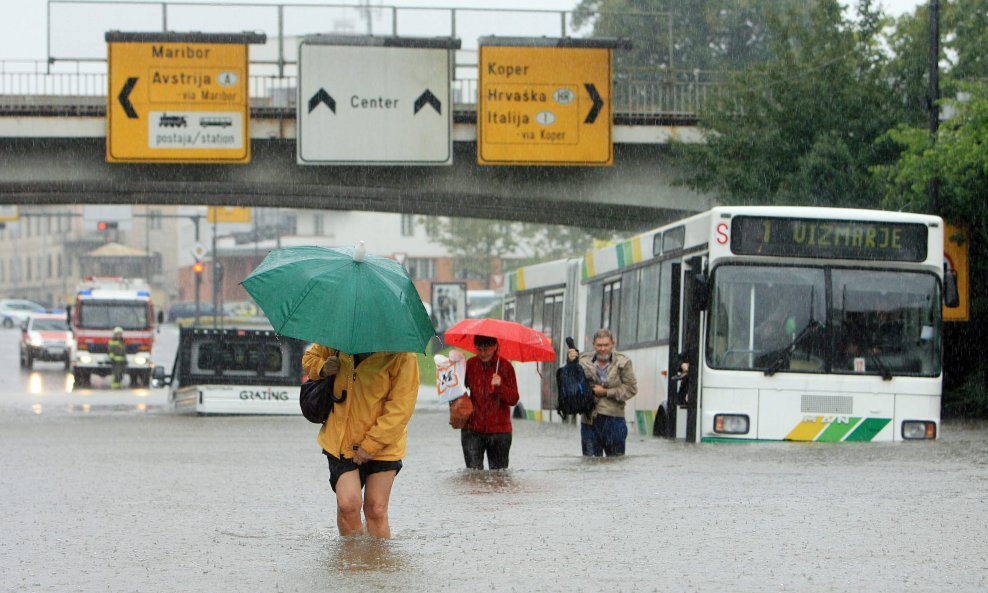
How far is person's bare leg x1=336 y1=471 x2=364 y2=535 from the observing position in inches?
374

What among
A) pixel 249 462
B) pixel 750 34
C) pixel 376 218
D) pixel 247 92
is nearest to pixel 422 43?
pixel 247 92

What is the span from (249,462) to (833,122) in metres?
19.3

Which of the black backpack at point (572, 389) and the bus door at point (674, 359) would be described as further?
the bus door at point (674, 359)

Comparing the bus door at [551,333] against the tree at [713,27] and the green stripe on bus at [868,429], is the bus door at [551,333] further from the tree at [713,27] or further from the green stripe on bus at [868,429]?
the tree at [713,27]

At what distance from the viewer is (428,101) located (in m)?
34.0

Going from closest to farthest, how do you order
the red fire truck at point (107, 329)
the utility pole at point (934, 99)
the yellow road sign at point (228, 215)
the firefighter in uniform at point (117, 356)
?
the utility pole at point (934, 99) → the firefighter in uniform at point (117, 356) → the red fire truck at point (107, 329) → the yellow road sign at point (228, 215)

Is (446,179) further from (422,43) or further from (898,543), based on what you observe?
(898,543)

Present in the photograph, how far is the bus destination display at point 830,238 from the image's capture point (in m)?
18.7

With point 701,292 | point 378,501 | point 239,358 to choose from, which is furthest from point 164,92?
point 378,501

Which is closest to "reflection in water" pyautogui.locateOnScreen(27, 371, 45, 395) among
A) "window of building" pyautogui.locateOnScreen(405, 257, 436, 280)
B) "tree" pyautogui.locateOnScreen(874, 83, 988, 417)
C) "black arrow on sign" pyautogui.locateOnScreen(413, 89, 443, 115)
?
"black arrow on sign" pyautogui.locateOnScreen(413, 89, 443, 115)

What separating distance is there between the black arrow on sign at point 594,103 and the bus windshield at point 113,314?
60.8 ft

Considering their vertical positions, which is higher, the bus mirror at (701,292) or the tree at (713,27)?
the tree at (713,27)

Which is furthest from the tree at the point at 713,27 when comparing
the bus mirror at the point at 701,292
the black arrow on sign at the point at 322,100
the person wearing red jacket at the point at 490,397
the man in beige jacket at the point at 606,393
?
the person wearing red jacket at the point at 490,397

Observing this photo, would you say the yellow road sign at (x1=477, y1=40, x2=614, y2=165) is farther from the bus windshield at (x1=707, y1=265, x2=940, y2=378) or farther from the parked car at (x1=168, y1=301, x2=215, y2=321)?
the parked car at (x1=168, y1=301, x2=215, y2=321)
